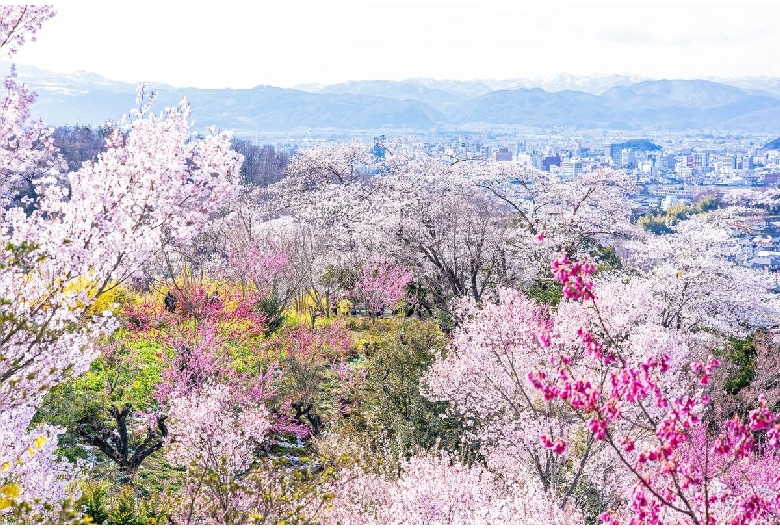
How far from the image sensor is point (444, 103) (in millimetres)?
92688

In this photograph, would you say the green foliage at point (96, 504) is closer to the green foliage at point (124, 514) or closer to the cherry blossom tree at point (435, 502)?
the green foliage at point (124, 514)

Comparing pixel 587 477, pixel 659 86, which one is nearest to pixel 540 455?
pixel 587 477

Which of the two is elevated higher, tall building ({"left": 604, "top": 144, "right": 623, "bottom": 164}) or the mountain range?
the mountain range

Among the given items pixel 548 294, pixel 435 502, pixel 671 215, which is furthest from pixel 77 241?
pixel 671 215

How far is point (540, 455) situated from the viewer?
7773 mm

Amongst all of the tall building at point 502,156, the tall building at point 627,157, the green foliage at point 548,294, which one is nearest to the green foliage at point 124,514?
the green foliage at point 548,294

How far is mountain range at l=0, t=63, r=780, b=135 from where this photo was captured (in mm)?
24438

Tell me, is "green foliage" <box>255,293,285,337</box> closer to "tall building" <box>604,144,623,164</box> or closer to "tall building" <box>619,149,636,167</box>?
"tall building" <box>619,149,636,167</box>

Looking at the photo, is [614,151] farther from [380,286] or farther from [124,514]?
[124,514]

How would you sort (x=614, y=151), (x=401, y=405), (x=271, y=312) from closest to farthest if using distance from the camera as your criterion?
(x=401, y=405) → (x=271, y=312) → (x=614, y=151)

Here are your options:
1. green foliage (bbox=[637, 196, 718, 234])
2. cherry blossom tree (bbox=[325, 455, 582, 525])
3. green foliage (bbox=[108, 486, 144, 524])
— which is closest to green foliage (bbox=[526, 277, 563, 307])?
green foliage (bbox=[637, 196, 718, 234])

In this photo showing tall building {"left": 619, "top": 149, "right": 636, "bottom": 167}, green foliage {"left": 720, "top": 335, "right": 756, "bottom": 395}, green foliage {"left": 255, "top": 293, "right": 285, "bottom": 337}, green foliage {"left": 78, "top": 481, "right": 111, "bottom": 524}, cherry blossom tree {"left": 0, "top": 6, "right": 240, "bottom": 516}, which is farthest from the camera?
tall building {"left": 619, "top": 149, "right": 636, "bottom": 167}

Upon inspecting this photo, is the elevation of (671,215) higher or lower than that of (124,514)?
higher

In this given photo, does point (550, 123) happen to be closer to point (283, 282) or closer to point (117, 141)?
point (283, 282)
